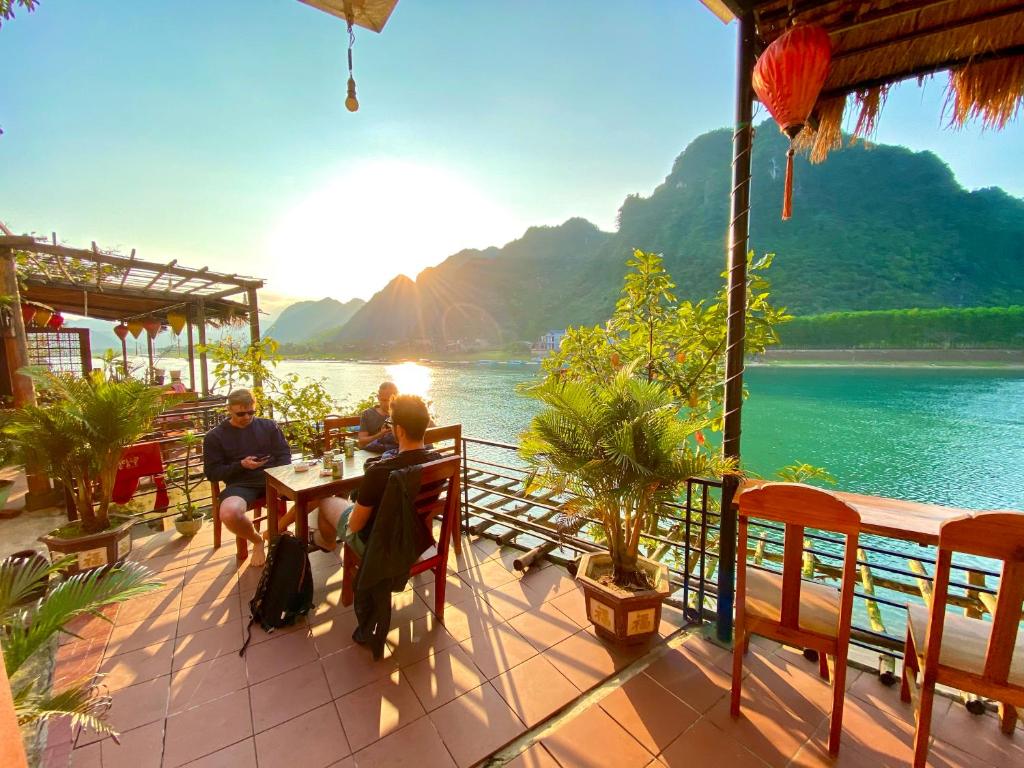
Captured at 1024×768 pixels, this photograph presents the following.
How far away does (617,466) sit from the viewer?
1.98m

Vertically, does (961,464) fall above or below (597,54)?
below

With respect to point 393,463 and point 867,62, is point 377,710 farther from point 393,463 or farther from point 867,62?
point 867,62

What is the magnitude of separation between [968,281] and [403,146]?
57.7 meters

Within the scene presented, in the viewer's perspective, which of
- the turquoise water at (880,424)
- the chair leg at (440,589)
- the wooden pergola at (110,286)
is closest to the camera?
the chair leg at (440,589)

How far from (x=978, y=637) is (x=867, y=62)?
2.73m

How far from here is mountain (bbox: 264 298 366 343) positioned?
115m

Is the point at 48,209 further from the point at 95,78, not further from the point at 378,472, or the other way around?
the point at 378,472

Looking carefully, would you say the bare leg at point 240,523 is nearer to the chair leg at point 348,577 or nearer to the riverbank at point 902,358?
the chair leg at point 348,577

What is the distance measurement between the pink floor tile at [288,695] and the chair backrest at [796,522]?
74.8 inches

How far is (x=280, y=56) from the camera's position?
2.91m

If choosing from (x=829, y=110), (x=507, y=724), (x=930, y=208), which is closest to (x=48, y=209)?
(x=507, y=724)

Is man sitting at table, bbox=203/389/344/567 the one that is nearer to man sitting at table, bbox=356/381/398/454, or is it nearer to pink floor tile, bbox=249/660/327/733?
man sitting at table, bbox=356/381/398/454

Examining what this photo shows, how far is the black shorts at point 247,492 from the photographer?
2.88 meters

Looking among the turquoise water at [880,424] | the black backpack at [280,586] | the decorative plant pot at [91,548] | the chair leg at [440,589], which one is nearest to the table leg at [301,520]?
the black backpack at [280,586]
